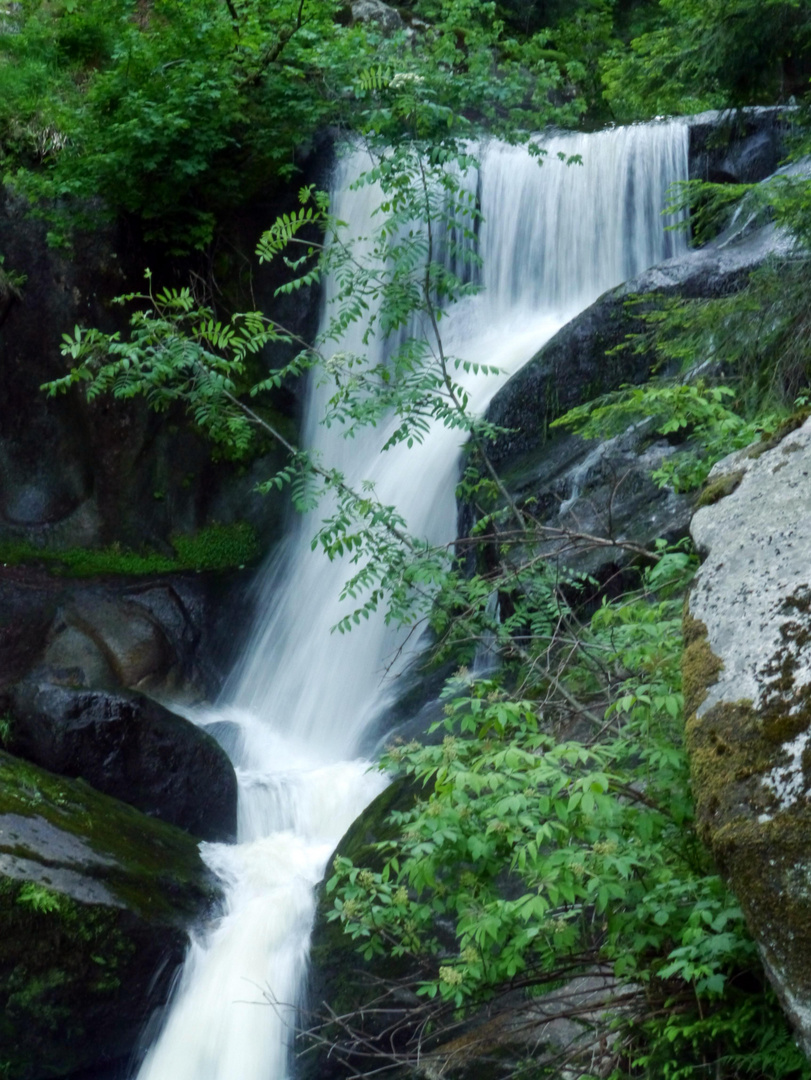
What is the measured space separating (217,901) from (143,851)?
0.52m

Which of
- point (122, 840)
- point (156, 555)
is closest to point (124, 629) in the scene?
point (156, 555)

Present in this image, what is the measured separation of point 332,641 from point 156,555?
2598 mm

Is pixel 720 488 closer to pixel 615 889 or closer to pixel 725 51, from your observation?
pixel 615 889

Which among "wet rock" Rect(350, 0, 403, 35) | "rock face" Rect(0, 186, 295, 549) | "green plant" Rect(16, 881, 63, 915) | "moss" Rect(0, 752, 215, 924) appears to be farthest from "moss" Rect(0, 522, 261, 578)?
"wet rock" Rect(350, 0, 403, 35)

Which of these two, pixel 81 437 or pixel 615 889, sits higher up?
pixel 615 889

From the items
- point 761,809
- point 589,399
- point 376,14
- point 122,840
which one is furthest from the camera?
point 376,14

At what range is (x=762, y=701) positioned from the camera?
2.21 metres

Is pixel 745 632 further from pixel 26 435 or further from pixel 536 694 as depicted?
pixel 26 435

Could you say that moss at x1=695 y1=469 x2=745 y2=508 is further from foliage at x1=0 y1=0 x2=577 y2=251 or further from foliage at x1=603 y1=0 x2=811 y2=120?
foliage at x1=0 y1=0 x2=577 y2=251

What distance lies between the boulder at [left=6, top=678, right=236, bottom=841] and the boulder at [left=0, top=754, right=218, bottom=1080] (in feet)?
4.12

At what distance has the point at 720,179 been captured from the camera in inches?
391

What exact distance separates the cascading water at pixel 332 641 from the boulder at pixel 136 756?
10.2 inches

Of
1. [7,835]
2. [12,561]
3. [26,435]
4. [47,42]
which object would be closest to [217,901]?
[7,835]

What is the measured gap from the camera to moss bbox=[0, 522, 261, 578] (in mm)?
10047
